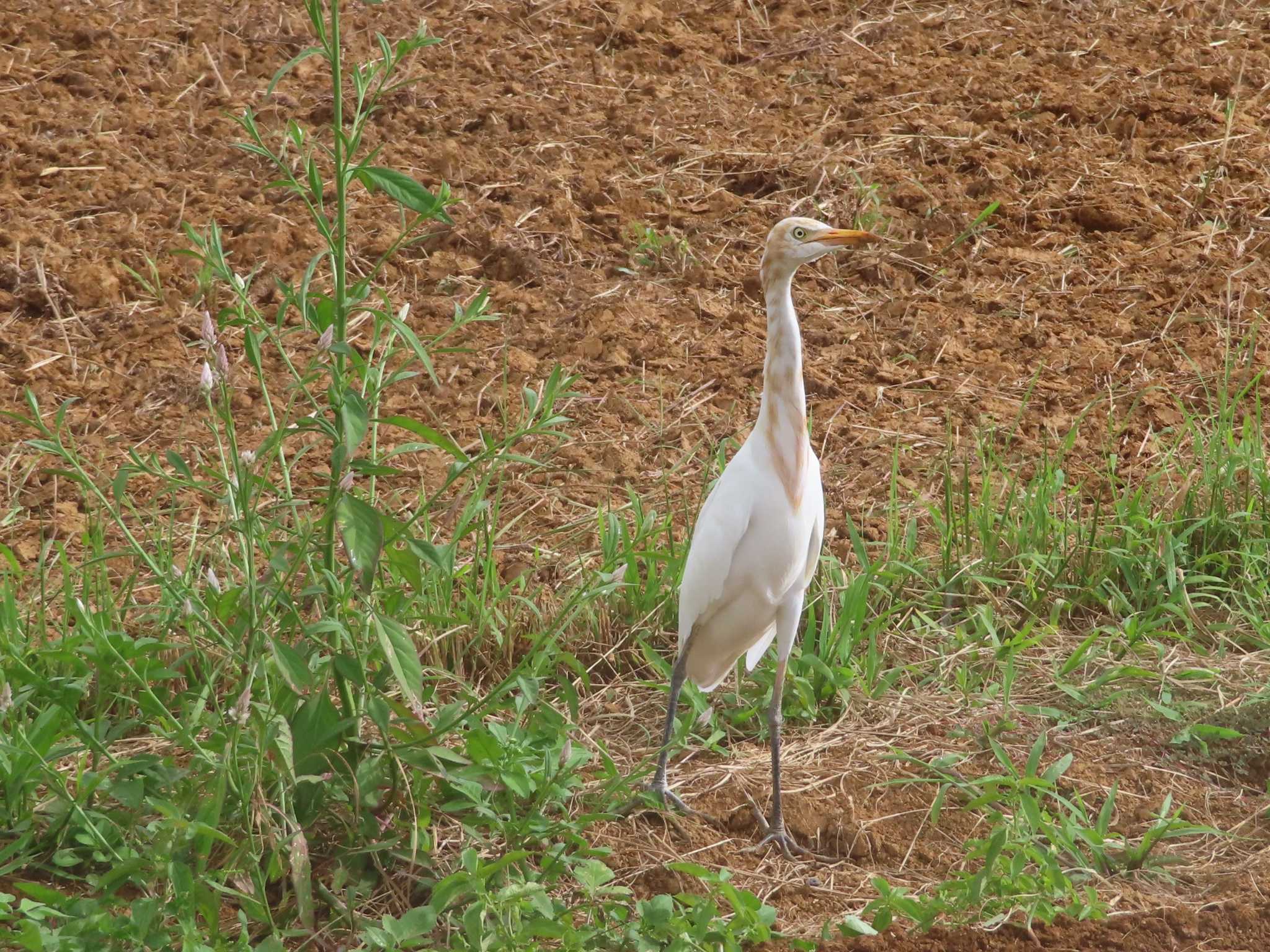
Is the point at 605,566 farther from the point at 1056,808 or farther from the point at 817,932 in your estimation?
the point at 1056,808

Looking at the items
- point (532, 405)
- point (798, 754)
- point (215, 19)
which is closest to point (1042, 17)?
point (215, 19)

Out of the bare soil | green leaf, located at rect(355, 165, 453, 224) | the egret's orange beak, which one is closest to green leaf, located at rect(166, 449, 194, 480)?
green leaf, located at rect(355, 165, 453, 224)

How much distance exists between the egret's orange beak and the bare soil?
1.17 metres

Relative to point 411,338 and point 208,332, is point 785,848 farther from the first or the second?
point 208,332

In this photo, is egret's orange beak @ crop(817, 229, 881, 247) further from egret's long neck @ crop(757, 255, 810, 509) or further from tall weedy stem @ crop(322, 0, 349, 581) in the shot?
tall weedy stem @ crop(322, 0, 349, 581)

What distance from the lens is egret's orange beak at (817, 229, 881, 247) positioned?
9.91ft

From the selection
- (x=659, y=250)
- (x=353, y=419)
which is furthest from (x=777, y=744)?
(x=659, y=250)

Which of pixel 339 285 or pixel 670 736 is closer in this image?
pixel 339 285

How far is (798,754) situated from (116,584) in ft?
5.92

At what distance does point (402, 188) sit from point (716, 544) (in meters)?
1.15

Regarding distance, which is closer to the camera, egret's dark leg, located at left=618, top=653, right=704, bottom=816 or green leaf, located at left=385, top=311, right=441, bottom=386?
green leaf, located at left=385, top=311, right=441, bottom=386

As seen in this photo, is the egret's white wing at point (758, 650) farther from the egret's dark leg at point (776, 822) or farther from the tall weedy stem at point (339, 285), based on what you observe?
the tall weedy stem at point (339, 285)

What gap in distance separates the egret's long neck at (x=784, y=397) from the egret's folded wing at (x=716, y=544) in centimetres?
9

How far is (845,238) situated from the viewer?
307cm
